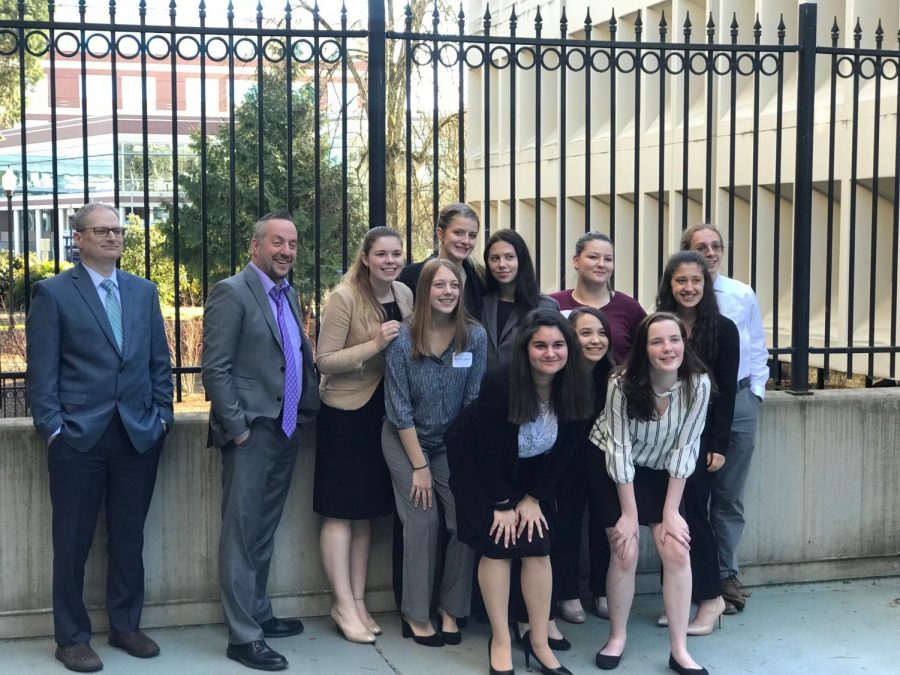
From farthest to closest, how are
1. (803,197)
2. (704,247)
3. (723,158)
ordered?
(723,158)
(803,197)
(704,247)

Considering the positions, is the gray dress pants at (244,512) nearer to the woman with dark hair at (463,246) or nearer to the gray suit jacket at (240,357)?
the gray suit jacket at (240,357)

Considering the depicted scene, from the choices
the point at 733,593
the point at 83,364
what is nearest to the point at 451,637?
the point at 733,593

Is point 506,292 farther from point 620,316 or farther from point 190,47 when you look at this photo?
point 190,47

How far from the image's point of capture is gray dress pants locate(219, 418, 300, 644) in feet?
16.6

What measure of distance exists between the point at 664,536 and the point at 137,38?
342cm

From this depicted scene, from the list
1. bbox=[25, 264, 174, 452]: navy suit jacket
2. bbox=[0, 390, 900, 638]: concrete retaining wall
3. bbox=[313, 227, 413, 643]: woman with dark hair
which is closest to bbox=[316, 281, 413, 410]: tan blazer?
bbox=[313, 227, 413, 643]: woman with dark hair

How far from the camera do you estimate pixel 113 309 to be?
4.91m

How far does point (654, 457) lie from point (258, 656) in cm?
197

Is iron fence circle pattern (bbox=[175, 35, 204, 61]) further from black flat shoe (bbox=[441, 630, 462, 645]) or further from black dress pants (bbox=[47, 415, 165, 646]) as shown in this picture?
black flat shoe (bbox=[441, 630, 462, 645])

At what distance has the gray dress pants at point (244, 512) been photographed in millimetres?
5070

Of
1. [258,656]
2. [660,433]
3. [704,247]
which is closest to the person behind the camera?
[258,656]

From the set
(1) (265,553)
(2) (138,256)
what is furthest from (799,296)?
(2) (138,256)

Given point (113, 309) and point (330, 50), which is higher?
point (330, 50)

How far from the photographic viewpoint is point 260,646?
16.6ft
